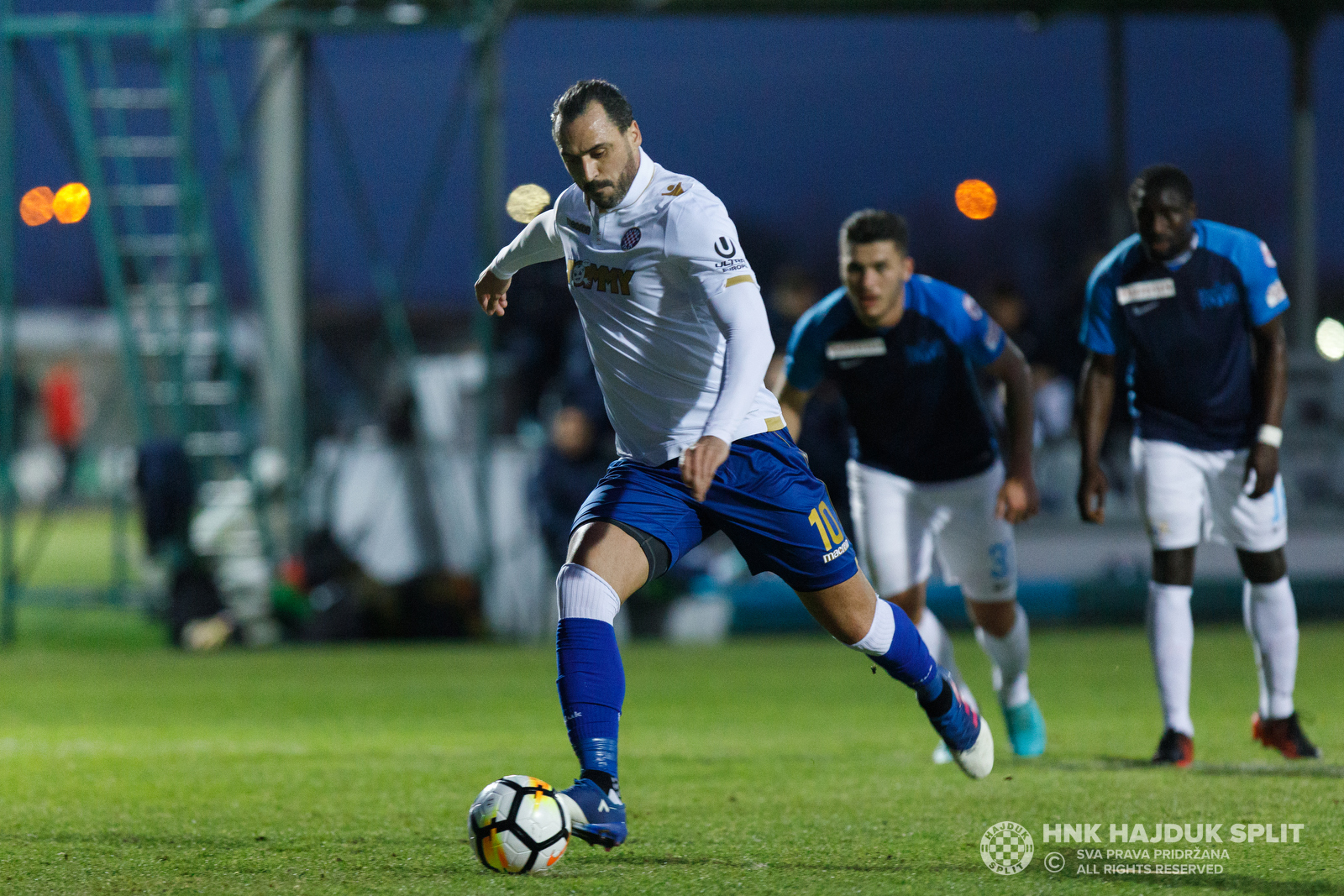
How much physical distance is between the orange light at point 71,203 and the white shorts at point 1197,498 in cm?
1077

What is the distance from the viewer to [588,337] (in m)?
4.80

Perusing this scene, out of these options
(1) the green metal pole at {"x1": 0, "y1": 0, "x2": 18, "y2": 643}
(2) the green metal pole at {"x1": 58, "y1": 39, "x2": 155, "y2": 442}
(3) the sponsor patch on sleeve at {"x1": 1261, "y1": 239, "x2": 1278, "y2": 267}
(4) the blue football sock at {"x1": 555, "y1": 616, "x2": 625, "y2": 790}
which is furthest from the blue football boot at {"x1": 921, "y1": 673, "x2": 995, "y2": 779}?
(2) the green metal pole at {"x1": 58, "y1": 39, "x2": 155, "y2": 442}

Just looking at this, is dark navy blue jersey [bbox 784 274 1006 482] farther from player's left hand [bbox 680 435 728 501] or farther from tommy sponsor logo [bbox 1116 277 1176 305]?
player's left hand [bbox 680 435 728 501]

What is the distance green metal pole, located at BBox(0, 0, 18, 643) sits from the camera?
1346 centimetres

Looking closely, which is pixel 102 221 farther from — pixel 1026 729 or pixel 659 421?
pixel 659 421

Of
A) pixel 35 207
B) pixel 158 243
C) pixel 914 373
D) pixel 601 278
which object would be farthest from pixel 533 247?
pixel 35 207

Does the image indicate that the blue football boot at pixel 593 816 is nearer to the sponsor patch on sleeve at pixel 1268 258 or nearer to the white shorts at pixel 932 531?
the white shorts at pixel 932 531

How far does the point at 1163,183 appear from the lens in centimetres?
641

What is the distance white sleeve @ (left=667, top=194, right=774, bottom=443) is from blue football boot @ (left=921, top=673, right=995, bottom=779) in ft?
4.39

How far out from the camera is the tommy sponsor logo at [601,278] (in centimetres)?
459

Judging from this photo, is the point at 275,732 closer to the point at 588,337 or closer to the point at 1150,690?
the point at 588,337

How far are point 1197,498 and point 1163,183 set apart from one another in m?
1.28

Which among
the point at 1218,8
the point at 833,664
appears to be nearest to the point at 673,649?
the point at 833,664

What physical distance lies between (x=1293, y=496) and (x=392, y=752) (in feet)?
31.8
